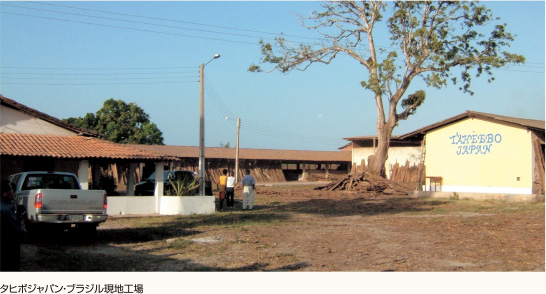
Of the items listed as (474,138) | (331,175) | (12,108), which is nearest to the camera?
(12,108)

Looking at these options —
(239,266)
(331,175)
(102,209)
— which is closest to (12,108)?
(102,209)

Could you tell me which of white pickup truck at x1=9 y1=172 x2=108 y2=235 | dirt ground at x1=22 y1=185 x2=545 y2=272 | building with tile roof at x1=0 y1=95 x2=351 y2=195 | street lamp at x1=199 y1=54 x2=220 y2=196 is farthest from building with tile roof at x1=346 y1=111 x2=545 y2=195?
white pickup truck at x1=9 y1=172 x2=108 y2=235

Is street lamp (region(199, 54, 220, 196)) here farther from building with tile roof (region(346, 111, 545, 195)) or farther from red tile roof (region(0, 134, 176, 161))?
building with tile roof (region(346, 111, 545, 195))

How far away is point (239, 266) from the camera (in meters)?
10.7

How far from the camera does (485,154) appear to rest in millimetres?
28469

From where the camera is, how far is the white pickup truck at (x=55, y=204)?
511 inches

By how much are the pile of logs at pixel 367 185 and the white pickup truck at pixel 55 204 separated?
2375cm

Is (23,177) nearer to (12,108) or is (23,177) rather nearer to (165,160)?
(165,160)

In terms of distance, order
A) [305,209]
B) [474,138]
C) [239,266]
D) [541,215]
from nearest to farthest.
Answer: [239,266] < [541,215] < [305,209] < [474,138]

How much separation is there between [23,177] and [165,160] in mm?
7643

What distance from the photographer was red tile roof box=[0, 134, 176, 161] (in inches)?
763

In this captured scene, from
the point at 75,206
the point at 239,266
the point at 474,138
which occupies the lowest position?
the point at 239,266

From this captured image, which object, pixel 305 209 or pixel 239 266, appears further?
pixel 305 209

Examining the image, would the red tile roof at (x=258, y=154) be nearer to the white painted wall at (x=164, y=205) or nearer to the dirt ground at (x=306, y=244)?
the white painted wall at (x=164, y=205)
